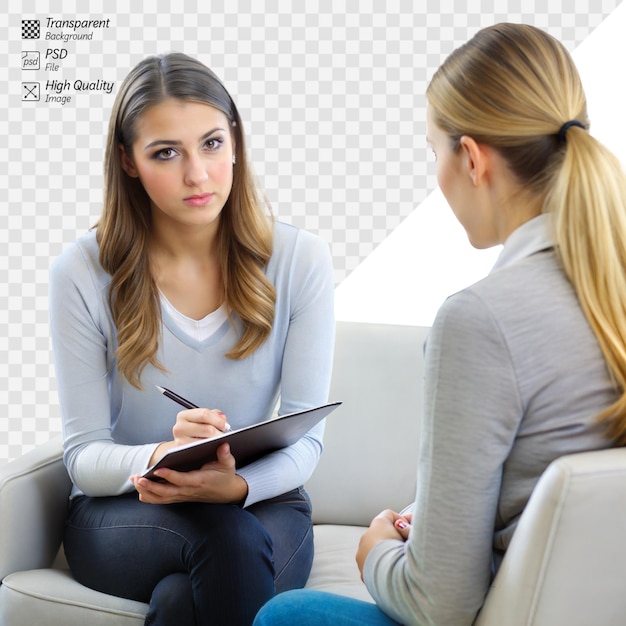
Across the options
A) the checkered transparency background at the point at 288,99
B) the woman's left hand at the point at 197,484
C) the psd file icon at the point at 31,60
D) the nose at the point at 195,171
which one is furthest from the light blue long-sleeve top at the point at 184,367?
the psd file icon at the point at 31,60

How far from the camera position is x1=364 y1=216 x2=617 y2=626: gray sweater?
87cm

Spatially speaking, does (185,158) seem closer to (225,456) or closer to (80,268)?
(80,268)

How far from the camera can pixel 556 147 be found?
3.27ft

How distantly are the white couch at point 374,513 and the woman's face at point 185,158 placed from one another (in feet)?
1.71

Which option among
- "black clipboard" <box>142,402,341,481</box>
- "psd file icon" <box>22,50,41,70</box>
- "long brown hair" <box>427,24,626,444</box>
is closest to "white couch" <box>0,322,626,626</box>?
"long brown hair" <box>427,24,626,444</box>

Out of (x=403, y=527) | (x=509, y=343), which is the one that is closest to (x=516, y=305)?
(x=509, y=343)

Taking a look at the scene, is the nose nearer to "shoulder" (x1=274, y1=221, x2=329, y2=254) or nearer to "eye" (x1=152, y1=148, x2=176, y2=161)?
"eye" (x1=152, y1=148, x2=176, y2=161)

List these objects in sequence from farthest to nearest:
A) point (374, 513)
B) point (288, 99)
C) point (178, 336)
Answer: point (288, 99) < point (374, 513) < point (178, 336)

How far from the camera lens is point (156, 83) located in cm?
162

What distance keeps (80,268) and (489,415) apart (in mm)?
1056

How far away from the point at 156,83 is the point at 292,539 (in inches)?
34.4

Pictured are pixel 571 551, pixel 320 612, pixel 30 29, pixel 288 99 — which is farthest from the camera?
pixel 30 29

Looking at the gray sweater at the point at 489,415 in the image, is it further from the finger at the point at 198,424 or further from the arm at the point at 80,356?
the arm at the point at 80,356

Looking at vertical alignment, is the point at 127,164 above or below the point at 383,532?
above
